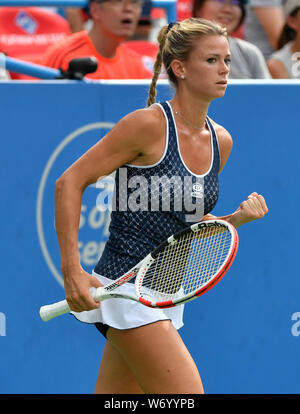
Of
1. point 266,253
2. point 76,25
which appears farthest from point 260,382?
point 76,25

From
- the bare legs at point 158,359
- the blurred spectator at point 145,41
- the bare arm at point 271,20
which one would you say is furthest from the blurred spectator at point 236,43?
the bare legs at point 158,359

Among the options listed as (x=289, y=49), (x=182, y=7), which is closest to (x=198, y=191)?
(x=289, y=49)

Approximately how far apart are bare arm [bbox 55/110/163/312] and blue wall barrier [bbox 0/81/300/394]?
2.49ft

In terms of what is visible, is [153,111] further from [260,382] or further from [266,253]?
[260,382]

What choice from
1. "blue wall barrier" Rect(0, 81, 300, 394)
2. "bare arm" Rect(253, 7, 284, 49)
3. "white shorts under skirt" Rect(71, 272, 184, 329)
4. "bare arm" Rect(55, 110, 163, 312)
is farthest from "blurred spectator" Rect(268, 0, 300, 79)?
"white shorts under skirt" Rect(71, 272, 184, 329)

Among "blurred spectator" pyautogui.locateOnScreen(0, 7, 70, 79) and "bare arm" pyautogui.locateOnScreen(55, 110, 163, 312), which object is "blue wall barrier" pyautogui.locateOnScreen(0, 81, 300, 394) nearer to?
"bare arm" pyautogui.locateOnScreen(55, 110, 163, 312)

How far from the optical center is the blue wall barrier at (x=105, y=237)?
12.2 ft

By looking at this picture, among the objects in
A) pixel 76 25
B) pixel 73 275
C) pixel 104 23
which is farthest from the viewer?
pixel 76 25

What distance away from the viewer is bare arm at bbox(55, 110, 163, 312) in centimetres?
288

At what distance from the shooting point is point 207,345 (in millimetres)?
3885

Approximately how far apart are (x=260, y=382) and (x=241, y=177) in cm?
90

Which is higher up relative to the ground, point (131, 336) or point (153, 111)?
point (153, 111)
